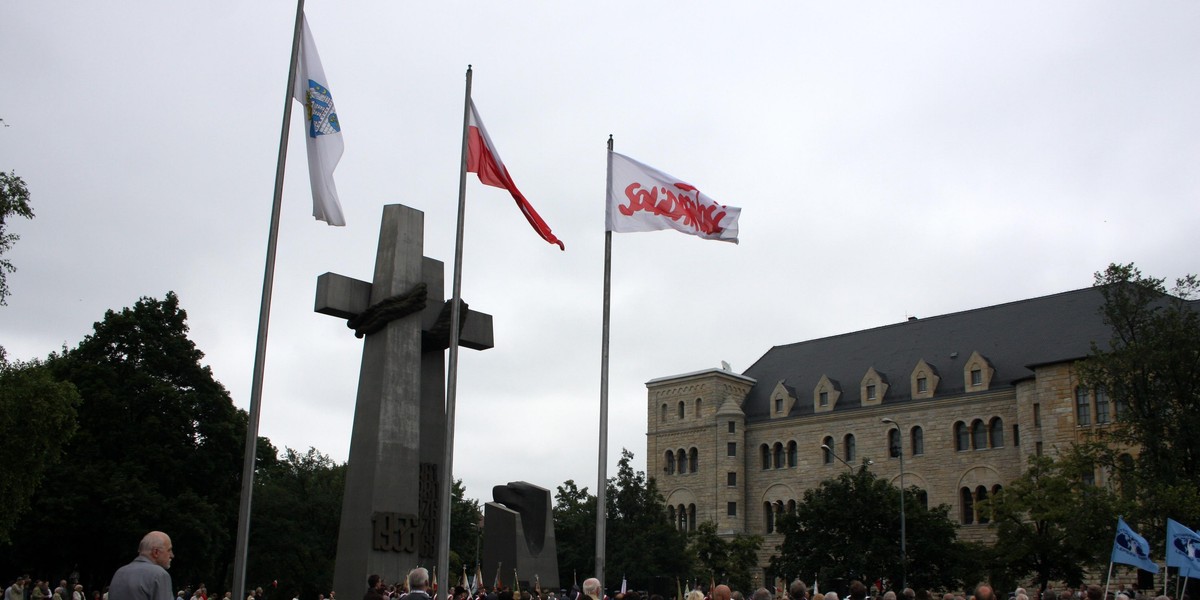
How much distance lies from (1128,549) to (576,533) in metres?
40.1

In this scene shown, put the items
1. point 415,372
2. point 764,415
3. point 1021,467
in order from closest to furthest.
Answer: point 415,372 < point 1021,467 < point 764,415

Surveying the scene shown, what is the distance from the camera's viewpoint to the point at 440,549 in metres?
16.0

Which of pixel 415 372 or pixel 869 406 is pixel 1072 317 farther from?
pixel 415 372

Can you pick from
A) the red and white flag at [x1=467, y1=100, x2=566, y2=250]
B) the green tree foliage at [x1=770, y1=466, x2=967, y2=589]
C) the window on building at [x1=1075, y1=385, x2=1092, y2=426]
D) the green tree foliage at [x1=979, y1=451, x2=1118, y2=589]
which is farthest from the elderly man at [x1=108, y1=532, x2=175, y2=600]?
the window on building at [x1=1075, y1=385, x2=1092, y2=426]

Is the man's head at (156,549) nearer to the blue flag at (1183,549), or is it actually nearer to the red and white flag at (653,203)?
the red and white flag at (653,203)

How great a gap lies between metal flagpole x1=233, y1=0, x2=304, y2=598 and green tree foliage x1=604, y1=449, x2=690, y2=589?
43.5 meters

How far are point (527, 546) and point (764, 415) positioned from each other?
52.0m

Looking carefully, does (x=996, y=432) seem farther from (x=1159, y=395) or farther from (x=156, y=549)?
(x=156, y=549)

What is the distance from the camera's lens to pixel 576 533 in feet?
190

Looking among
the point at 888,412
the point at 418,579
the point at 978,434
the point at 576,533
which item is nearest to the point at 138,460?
the point at 576,533

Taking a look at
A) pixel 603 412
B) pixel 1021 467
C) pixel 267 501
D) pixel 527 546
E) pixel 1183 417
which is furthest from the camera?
pixel 1021 467

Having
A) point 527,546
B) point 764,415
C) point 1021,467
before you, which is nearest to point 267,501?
point 527,546

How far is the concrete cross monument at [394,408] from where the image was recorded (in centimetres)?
2066

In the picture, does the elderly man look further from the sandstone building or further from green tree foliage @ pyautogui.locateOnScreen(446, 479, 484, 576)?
green tree foliage @ pyautogui.locateOnScreen(446, 479, 484, 576)
